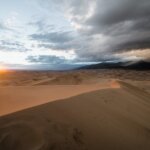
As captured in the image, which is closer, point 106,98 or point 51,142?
point 51,142

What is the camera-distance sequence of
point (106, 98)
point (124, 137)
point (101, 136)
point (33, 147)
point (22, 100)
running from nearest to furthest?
point (33, 147), point (101, 136), point (124, 137), point (22, 100), point (106, 98)

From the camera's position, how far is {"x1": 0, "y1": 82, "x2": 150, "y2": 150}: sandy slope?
3336 millimetres

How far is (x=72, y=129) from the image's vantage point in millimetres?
3895

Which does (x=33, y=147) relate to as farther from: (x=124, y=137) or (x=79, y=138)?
(x=124, y=137)

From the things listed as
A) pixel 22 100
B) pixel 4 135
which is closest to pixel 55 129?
pixel 4 135

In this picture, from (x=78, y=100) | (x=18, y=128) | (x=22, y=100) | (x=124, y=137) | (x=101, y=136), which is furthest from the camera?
(x=22, y=100)

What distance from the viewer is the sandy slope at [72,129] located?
10.9 ft

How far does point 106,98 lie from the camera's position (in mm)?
7234

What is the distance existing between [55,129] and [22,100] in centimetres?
299

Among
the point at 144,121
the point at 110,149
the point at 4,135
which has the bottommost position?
the point at 144,121

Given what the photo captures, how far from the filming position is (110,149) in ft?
12.3

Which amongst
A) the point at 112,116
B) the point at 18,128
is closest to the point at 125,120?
the point at 112,116

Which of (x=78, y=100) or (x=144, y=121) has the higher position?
(x=78, y=100)

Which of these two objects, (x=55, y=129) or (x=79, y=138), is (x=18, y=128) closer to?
(x=55, y=129)
